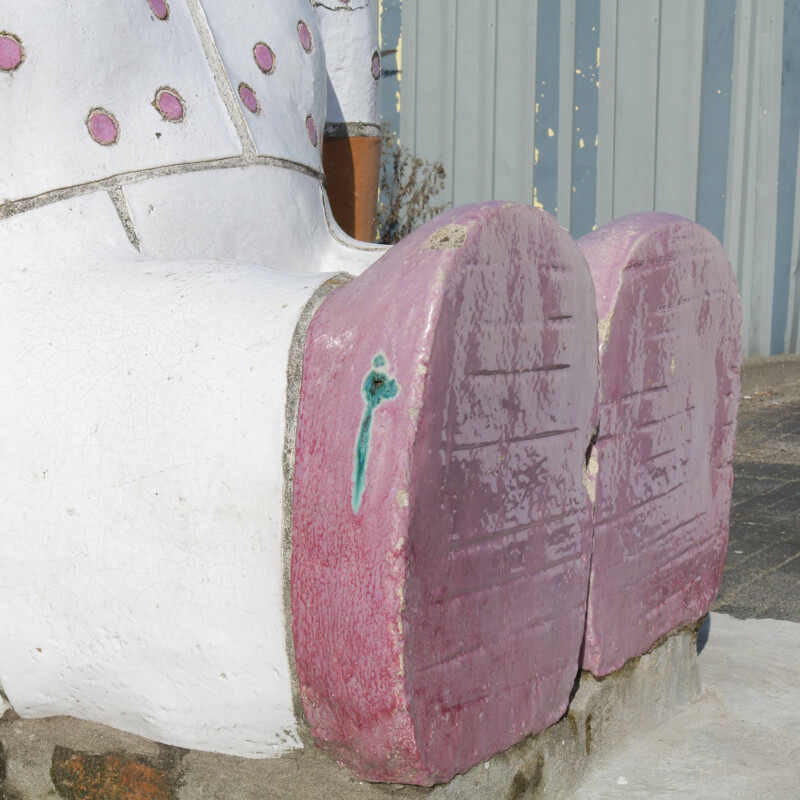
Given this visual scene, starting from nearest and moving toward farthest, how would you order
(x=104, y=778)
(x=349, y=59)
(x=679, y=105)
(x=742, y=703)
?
(x=104, y=778) → (x=742, y=703) → (x=349, y=59) → (x=679, y=105)

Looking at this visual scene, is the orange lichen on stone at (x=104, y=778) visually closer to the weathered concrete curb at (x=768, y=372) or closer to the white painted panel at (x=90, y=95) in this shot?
the white painted panel at (x=90, y=95)

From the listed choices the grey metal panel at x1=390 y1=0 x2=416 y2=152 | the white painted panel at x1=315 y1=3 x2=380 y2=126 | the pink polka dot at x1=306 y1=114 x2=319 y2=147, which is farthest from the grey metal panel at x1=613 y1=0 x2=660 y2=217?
the pink polka dot at x1=306 y1=114 x2=319 y2=147

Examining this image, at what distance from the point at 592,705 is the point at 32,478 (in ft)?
2.92

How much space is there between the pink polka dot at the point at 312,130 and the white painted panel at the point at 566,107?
3.91 metres

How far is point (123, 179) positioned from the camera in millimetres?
1682

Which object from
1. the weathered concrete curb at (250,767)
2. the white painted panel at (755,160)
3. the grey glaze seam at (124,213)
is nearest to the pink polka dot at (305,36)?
the grey glaze seam at (124,213)

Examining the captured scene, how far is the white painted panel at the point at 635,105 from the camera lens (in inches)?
235

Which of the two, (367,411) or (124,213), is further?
(124,213)

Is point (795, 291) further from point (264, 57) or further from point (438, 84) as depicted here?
point (264, 57)

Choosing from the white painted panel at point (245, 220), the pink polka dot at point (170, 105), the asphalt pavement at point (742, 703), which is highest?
the pink polka dot at point (170, 105)

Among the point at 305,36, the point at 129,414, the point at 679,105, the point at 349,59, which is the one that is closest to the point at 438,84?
the point at 679,105

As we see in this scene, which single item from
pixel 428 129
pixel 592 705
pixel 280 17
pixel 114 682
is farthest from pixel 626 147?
pixel 114 682

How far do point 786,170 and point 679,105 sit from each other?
118 centimetres

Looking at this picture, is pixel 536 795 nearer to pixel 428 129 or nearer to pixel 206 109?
pixel 206 109
